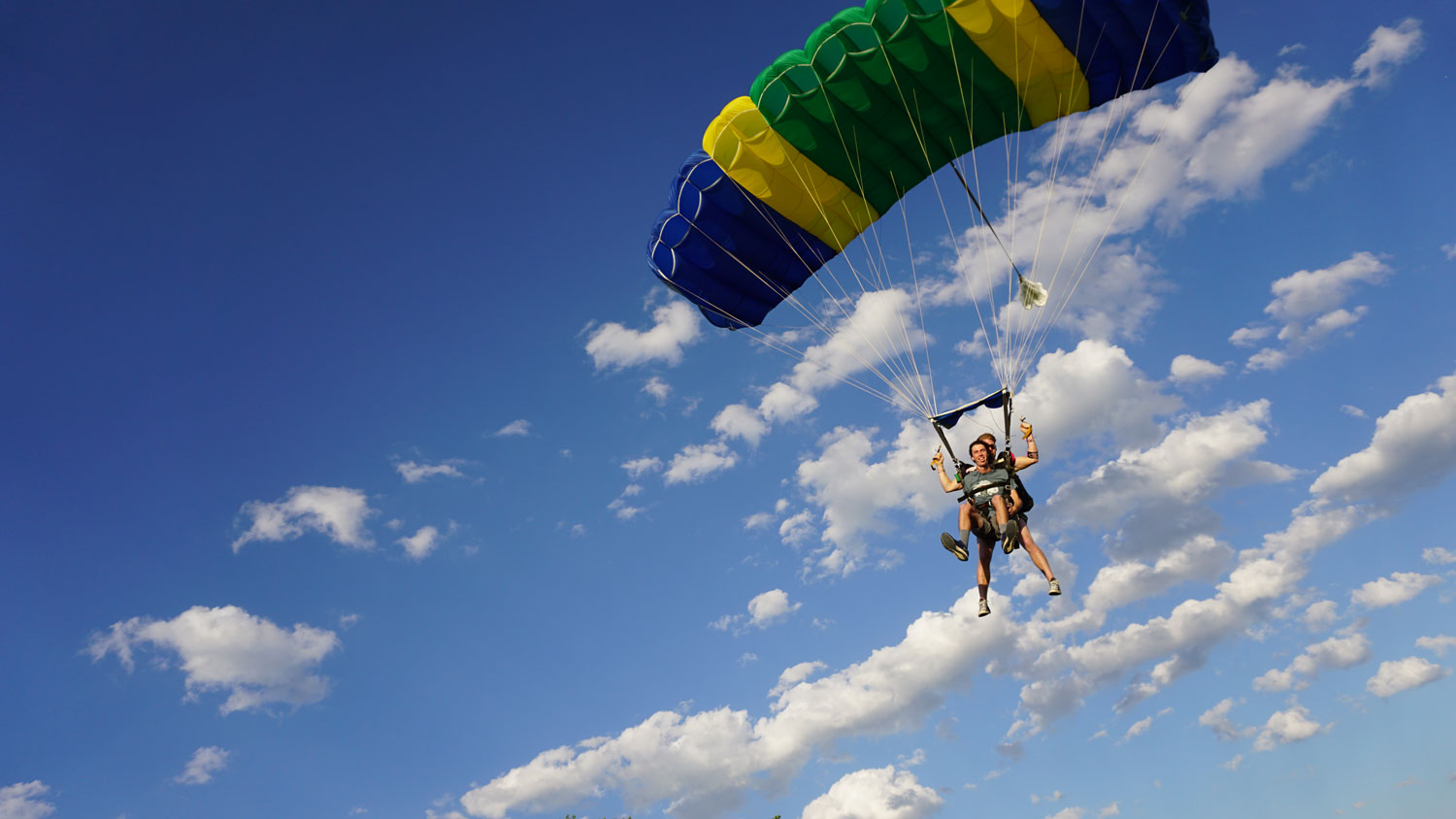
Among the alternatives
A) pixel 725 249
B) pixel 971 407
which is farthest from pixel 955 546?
pixel 725 249

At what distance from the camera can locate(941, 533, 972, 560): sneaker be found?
10125 millimetres

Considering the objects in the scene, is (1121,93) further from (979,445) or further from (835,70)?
(979,445)

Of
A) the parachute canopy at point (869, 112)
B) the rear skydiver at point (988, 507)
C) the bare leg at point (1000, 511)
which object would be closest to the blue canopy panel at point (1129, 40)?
the parachute canopy at point (869, 112)

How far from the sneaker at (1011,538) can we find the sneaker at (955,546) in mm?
637

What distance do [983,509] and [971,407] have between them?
53.2 inches

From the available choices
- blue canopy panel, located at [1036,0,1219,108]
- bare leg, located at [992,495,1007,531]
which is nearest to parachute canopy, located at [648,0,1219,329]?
blue canopy panel, located at [1036,0,1219,108]

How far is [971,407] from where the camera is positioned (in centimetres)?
1077

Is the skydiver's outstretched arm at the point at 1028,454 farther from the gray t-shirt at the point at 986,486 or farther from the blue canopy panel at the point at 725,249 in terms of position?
the blue canopy panel at the point at 725,249

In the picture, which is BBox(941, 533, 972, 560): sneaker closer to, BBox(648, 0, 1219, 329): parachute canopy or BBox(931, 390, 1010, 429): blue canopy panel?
BBox(931, 390, 1010, 429): blue canopy panel

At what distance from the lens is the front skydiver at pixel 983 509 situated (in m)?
9.93

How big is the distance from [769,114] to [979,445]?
5.69 meters

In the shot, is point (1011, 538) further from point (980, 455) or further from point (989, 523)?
point (980, 455)

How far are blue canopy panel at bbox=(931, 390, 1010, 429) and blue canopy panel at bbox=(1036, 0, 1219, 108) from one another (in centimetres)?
483

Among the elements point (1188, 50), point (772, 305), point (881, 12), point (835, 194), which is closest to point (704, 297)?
point (772, 305)
